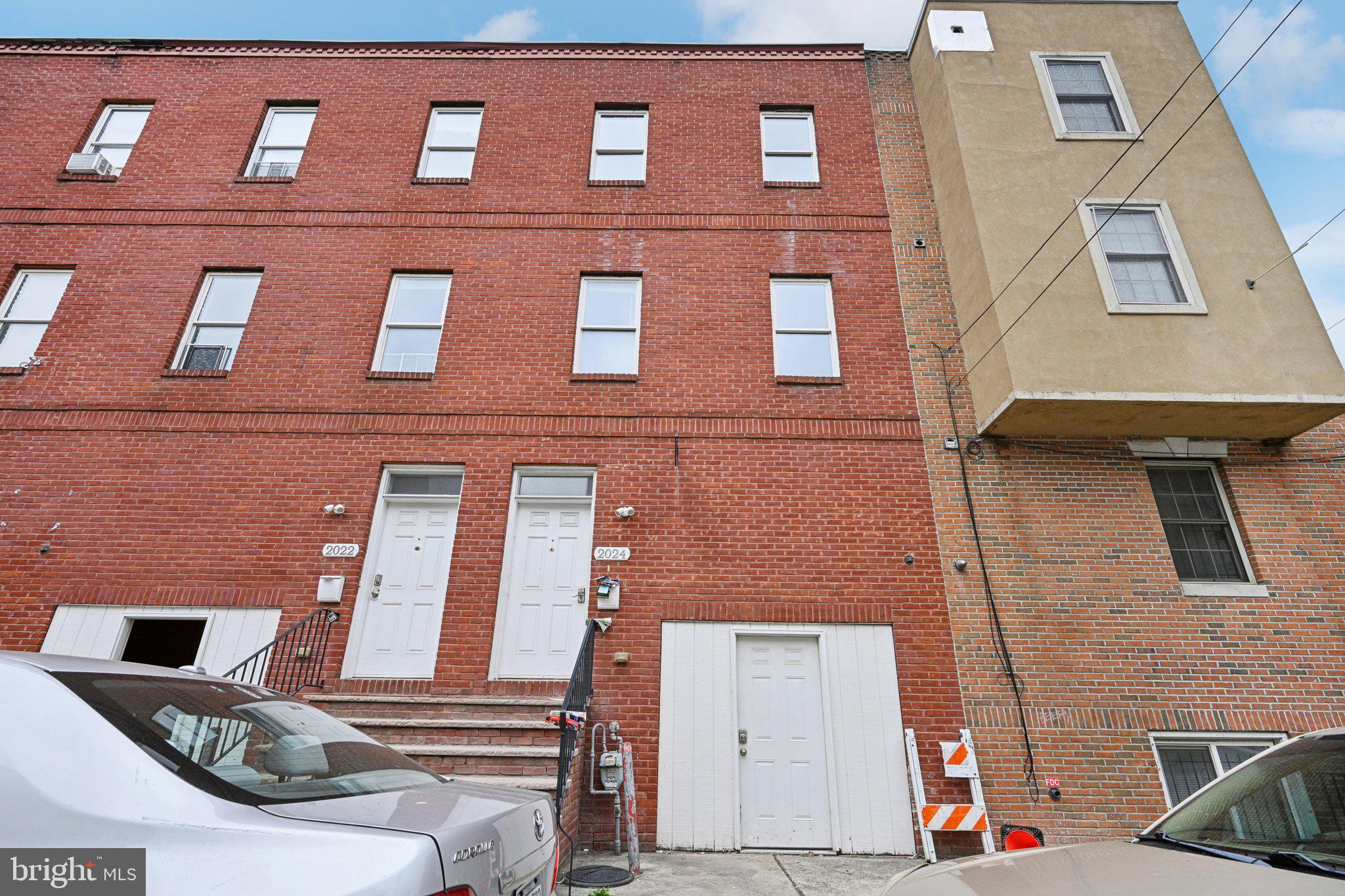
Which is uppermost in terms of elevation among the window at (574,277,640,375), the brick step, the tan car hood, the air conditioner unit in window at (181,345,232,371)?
the window at (574,277,640,375)

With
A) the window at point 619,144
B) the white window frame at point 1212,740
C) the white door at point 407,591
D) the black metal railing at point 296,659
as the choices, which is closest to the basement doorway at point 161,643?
the black metal railing at point 296,659

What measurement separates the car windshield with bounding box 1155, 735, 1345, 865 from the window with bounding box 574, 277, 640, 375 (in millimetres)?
7151

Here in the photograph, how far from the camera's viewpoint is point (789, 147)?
Answer: 35.1ft

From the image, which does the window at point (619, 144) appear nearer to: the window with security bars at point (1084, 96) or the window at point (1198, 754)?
the window with security bars at point (1084, 96)

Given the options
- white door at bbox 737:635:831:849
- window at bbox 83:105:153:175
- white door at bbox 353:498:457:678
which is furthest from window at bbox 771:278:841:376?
window at bbox 83:105:153:175

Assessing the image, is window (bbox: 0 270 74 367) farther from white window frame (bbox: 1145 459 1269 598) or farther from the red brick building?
white window frame (bbox: 1145 459 1269 598)

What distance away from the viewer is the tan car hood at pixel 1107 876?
6.82 ft

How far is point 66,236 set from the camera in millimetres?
9758

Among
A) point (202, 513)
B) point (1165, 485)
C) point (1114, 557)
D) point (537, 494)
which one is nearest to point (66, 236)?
point (202, 513)

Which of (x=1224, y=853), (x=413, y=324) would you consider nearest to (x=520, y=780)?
(x=1224, y=853)

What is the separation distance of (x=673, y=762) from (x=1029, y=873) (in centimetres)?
503

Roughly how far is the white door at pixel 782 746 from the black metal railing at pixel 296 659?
464cm

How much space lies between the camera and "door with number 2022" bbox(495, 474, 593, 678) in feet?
24.8

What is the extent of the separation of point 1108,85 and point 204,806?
12.5 m
